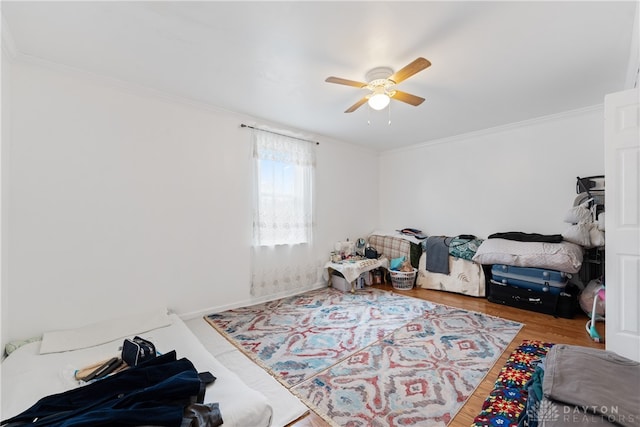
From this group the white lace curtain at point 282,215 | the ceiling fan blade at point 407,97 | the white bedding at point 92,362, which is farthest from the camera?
the white lace curtain at point 282,215

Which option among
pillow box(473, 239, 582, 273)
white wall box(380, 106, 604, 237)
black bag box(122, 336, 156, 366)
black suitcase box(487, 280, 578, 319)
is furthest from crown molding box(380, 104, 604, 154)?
black bag box(122, 336, 156, 366)

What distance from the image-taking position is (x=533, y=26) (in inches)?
73.0

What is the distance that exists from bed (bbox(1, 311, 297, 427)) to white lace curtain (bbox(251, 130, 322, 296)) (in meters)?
1.39

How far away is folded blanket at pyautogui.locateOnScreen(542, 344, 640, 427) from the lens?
38.6 inches

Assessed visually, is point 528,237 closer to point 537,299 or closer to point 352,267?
point 537,299

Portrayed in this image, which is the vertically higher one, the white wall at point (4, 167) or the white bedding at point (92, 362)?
the white wall at point (4, 167)

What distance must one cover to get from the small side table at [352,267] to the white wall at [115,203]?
1474 millimetres

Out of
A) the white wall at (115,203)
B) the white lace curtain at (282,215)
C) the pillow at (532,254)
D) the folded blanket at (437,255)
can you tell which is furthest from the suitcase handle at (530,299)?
the white wall at (115,203)

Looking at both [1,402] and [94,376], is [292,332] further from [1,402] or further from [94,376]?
[1,402]

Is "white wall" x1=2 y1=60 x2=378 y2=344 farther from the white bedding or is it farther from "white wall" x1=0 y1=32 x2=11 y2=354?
the white bedding

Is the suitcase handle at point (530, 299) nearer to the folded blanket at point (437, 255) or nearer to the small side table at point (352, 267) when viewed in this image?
the folded blanket at point (437, 255)

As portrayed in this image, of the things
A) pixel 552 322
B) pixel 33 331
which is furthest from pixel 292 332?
pixel 552 322

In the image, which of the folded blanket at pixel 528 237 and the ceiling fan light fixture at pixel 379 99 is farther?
the folded blanket at pixel 528 237

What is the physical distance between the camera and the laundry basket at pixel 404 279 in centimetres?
428
